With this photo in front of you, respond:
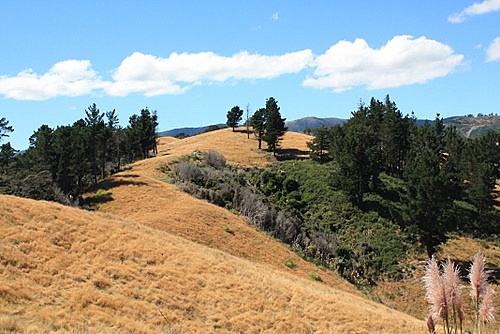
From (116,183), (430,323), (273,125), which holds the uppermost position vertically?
(273,125)

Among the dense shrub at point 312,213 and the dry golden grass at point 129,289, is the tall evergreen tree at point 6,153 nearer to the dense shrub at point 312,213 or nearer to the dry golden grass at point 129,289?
the dense shrub at point 312,213

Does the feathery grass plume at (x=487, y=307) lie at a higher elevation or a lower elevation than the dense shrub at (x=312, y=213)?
higher

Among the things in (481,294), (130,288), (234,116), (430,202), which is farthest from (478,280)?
(234,116)

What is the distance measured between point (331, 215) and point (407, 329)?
107 feet

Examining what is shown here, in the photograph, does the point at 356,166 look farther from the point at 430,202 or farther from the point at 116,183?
the point at 116,183

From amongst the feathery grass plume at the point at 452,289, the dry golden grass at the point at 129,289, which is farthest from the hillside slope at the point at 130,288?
the feathery grass plume at the point at 452,289

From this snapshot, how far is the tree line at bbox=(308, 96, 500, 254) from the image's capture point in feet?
127

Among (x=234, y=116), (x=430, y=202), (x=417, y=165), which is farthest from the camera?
(x=234, y=116)

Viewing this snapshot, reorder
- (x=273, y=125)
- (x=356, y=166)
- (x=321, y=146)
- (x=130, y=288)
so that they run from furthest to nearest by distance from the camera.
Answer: (x=273, y=125) → (x=321, y=146) → (x=356, y=166) → (x=130, y=288)

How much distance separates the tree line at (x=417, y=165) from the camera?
38.7m

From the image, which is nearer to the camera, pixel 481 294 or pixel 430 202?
pixel 481 294

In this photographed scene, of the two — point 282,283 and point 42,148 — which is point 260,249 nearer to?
point 282,283

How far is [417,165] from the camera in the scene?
138 feet

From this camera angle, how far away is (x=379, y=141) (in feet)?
214
